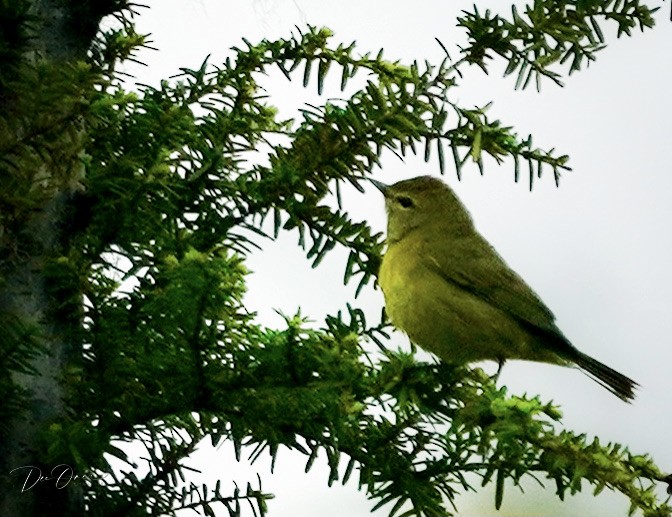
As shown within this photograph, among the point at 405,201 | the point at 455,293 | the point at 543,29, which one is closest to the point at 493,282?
the point at 455,293

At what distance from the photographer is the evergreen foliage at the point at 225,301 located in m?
0.83

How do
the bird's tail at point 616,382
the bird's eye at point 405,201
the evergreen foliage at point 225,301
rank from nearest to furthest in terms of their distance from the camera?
the evergreen foliage at point 225,301 < the bird's tail at point 616,382 < the bird's eye at point 405,201

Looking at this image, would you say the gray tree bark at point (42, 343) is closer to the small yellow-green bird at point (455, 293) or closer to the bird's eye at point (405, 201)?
the small yellow-green bird at point (455, 293)

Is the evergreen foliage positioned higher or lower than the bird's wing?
lower

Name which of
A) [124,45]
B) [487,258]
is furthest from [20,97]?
[487,258]

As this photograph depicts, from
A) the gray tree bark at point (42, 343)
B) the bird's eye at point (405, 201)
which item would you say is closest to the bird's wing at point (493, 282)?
the bird's eye at point (405, 201)

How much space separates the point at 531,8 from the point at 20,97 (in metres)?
0.47

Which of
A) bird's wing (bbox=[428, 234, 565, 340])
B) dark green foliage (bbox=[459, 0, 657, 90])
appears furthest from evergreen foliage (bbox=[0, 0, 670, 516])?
bird's wing (bbox=[428, 234, 565, 340])

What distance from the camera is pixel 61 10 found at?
1.05 meters
